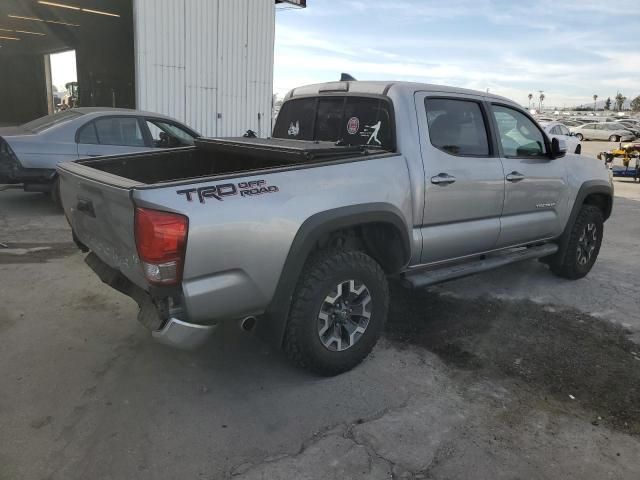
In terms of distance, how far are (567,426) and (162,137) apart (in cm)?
733

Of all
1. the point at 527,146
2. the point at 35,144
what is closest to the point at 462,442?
the point at 527,146

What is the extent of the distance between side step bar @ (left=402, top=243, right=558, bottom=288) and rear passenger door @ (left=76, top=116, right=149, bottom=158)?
5.40 metres

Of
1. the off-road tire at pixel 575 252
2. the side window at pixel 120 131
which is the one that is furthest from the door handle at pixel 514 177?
the side window at pixel 120 131

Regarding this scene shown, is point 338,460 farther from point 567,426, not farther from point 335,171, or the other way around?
point 335,171

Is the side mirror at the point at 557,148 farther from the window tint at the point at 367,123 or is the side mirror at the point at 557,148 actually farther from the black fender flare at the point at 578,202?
the window tint at the point at 367,123

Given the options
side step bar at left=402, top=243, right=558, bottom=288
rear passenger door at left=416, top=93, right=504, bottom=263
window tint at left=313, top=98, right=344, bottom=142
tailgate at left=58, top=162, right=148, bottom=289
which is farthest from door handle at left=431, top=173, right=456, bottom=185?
tailgate at left=58, top=162, right=148, bottom=289

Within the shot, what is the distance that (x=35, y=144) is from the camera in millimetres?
7344

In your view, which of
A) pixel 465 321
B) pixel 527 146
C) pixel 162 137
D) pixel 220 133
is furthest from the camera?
pixel 220 133

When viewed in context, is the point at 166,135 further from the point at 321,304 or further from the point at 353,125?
the point at 321,304

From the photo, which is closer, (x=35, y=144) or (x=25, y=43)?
(x=35, y=144)

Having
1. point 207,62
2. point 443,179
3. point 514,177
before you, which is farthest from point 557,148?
point 207,62

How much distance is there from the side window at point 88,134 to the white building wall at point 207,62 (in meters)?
3.97

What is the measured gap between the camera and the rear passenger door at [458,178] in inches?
154

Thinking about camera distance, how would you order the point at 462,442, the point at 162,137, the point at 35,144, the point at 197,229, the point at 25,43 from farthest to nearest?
the point at 25,43, the point at 162,137, the point at 35,144, the point at 462,442, the point at 197,229
